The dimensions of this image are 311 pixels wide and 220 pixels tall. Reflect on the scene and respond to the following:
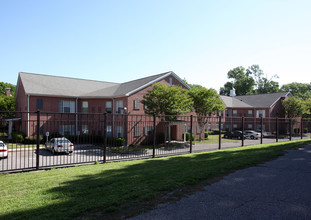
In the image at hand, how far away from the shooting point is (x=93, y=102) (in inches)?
1017

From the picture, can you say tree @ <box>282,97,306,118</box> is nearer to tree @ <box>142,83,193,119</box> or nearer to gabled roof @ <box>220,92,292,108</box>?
gabled roof @ <box>220,92,292,108</box>

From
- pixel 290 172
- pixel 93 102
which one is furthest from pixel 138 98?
pixel 290 172

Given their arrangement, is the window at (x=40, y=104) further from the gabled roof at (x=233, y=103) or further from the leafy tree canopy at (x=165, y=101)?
the gabled roof at (x=233, y=103)

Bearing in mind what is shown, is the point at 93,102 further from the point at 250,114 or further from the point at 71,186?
the point at 250,114

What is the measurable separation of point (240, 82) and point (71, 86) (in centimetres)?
5643

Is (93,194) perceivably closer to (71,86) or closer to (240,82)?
(71,86)

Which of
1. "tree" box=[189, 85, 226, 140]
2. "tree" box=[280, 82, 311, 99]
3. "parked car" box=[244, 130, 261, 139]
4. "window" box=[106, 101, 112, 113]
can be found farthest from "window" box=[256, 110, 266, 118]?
"tree" box=[280, 82, 311, 99]

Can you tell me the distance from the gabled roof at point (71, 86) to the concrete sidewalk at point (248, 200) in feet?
60.0

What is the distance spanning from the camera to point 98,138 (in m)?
22.2

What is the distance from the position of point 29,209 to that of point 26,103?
22250 millimetres

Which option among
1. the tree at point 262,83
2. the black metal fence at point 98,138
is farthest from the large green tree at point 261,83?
the black metal fence at point 98,138

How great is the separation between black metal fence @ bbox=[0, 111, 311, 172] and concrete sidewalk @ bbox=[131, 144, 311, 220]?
16.9 feet

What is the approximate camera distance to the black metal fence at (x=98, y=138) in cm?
942

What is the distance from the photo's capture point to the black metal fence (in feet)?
30.9
